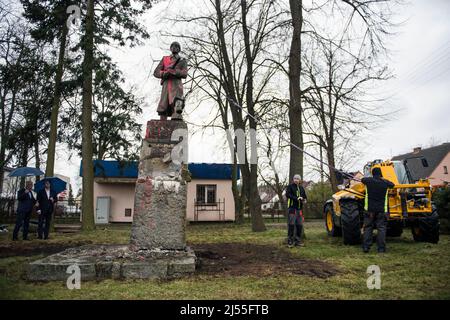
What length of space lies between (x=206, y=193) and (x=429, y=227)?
52.7ft

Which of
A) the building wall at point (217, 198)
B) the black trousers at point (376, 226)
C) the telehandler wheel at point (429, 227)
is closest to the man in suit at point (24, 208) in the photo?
the black trousers at point (376, 226)

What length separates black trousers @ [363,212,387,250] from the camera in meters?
7.46

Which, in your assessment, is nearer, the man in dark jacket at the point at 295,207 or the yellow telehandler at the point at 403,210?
the yellow telehandler at the point at 403,210

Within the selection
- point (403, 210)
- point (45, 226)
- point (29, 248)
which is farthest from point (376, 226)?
point (45, 226)

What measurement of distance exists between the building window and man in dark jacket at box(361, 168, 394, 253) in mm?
15950

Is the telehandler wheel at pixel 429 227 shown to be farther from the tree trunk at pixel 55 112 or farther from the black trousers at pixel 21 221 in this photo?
the tree trunk at pixel 55 112

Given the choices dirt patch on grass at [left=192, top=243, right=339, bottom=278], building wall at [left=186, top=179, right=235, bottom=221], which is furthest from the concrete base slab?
building wall at [left=186, top=179, right=235, bottom=221]

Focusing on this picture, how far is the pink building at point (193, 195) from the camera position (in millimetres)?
21766

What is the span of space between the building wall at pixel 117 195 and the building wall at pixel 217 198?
3814mm

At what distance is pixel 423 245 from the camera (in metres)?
8.18

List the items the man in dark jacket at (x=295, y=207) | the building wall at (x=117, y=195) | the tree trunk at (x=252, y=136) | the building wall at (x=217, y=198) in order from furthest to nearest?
1. the building wall at (x=217, y=198)
2. the building wall at (x=117, y=195)
3. the tree trunk at (x=252, y=136)
4. the man in dark jacket at (x=295, y=207)

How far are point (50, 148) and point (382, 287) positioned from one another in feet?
42.9
